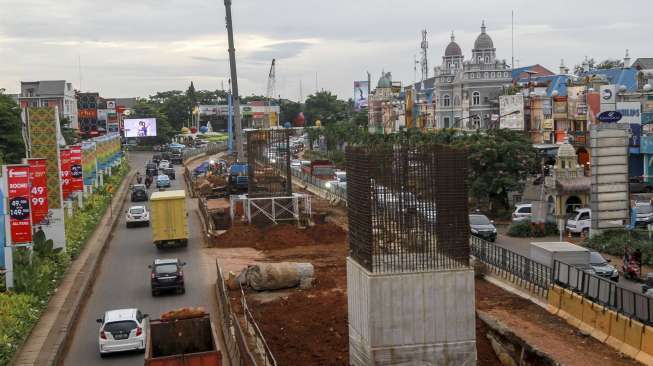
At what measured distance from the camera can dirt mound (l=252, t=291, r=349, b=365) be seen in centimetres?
2122

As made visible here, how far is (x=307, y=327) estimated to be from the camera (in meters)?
24.2

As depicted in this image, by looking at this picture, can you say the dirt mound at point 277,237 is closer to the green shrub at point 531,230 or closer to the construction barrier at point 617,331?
the green shrub at point 531,230

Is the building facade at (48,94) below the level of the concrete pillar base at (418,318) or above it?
above

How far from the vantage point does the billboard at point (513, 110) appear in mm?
80062

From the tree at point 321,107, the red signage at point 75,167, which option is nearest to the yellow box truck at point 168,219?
the red signage at point 75,167

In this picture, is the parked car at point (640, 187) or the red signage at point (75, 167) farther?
the parked car at point (640, 187)

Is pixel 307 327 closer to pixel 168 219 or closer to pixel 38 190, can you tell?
pixel 38 190

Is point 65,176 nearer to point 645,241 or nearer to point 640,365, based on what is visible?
point 645,241

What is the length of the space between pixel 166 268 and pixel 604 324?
15.3 m

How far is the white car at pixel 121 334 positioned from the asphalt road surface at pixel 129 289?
1.08 feet

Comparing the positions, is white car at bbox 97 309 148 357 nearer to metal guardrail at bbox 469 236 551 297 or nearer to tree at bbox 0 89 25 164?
metal guardrail at bbox 469 236 551 297

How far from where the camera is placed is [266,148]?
49688 mm

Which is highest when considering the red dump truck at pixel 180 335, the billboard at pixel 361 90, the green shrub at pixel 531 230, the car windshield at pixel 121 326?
the billboard at pixel 361 90

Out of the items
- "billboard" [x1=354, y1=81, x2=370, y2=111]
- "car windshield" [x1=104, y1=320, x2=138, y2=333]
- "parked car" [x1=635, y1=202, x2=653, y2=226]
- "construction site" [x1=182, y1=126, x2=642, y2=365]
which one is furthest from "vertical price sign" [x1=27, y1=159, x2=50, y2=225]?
"billboard" [x1=354, y1=81, x2=370, y2=111]
